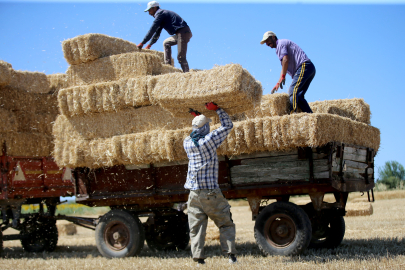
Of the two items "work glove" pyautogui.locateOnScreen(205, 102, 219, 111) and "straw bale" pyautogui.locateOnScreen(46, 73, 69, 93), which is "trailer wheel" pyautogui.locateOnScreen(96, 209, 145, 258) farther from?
"straw bale" pyautogui.locateOnScreen(46, 73, 69, 93)

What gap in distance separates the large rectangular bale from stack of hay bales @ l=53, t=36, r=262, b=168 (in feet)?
0.07

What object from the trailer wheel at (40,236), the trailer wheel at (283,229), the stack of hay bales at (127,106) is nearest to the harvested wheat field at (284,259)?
the trailer wheel at (283,229)

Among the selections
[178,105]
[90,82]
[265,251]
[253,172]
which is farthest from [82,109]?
[265,251]

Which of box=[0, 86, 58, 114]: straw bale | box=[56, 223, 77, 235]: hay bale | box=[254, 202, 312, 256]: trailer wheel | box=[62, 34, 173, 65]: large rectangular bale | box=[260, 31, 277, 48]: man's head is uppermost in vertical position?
box=[62, 34, 173, 65]: large rectangular bale

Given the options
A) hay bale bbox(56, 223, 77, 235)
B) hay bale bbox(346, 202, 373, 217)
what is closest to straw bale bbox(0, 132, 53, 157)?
hay bale bbox(56, 223, 77, 235)

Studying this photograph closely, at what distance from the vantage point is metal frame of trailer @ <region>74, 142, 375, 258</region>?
7.47 m

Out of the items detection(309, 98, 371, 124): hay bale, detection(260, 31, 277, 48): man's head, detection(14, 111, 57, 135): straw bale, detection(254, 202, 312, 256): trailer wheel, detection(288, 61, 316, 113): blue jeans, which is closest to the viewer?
detection(254, 202, 312, 256): trailer wheel

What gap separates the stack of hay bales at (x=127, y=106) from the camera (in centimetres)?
763

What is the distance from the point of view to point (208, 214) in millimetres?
6641

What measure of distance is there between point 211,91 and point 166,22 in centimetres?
418

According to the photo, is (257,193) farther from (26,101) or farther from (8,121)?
(26,101)

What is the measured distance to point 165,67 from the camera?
9.62 m

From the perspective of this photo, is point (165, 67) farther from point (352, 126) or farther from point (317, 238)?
point (317, 238)

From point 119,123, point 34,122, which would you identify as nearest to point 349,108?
point 119,123
